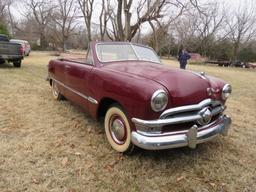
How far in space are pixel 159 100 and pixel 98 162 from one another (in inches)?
47.8

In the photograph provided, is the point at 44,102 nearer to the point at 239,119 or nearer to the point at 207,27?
the point at 239,119

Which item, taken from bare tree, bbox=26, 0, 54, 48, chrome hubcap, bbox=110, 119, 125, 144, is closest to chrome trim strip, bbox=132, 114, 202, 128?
chrome hubcap, bbox=110, 119, 125, 144

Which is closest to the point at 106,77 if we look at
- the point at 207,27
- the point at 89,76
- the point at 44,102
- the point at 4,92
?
the point at 89,76

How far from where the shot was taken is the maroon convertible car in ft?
9.30

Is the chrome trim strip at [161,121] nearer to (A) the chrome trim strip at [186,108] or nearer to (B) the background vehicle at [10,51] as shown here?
(A) the chrome trim strip at [186,108]

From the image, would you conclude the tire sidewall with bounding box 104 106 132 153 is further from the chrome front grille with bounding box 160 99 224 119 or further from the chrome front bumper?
the chrome front grille with bounding box 160 99 224 119

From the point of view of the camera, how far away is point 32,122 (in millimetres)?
4555

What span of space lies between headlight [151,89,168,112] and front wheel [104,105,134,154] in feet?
1.77

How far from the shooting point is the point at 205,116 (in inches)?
122

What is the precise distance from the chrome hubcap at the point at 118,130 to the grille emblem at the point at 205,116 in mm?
1016

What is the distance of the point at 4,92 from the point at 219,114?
5769 mm

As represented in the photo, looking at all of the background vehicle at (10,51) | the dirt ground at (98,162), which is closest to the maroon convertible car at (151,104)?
the dirt ground at (98,162)

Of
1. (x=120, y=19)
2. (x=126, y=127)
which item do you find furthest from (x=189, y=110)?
(x=120, y=19)

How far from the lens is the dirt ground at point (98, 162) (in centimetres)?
281
